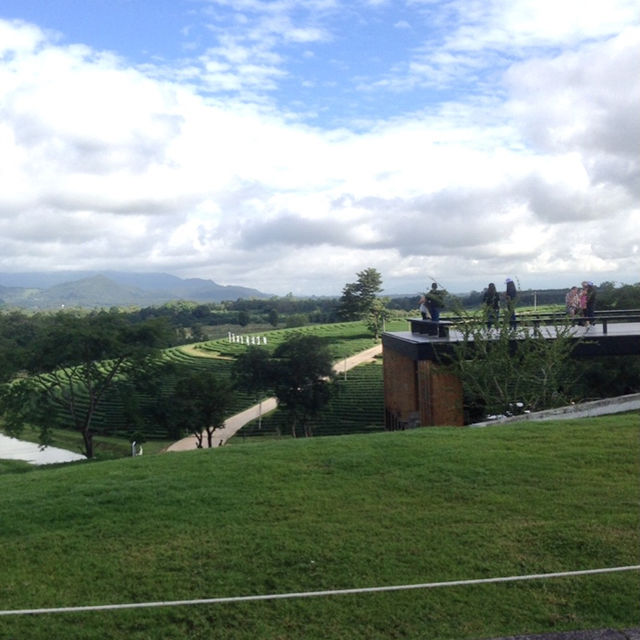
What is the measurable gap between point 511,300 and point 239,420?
2604cm

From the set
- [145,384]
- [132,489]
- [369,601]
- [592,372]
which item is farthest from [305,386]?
[369,601]

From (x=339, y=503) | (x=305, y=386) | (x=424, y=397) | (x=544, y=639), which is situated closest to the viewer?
(x=544, y=639)

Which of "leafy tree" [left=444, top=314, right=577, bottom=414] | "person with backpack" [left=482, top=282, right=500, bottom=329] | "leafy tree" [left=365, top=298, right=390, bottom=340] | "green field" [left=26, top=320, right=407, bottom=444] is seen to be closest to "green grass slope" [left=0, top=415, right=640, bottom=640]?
"leafy tree" [left=444, top=314, right=577, bottom=414]

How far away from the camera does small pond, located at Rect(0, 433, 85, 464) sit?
3100 centimetres

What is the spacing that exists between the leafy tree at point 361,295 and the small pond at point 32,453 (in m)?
51.0

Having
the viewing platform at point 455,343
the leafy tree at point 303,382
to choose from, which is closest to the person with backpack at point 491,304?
the viewing platform at point 455,343

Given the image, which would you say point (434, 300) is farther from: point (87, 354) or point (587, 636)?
point (87, 354)

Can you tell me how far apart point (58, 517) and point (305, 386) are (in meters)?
27.0

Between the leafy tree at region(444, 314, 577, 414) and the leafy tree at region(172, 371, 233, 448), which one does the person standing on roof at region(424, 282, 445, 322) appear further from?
the leafy tree at region(172, 371, 233, 448)

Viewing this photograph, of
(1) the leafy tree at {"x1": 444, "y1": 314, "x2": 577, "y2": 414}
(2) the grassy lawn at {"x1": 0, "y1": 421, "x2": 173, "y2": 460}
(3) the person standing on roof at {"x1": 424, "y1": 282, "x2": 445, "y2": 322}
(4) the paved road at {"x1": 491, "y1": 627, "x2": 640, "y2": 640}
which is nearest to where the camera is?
(4) the paved road at {"x1": 491, "y1": 627, "x2": 640, "y2": 640}

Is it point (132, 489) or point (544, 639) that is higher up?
point (132, 489)

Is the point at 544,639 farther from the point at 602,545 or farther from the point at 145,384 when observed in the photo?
the point at 145,384

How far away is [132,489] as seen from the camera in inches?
238

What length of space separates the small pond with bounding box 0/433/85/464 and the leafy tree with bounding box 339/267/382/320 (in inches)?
2007
